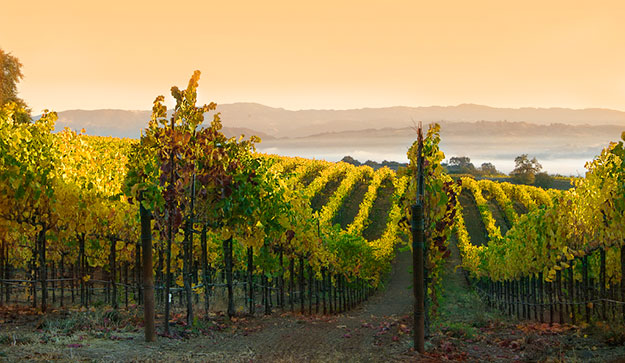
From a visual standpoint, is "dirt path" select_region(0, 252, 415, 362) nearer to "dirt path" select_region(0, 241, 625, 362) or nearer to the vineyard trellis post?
"dirt path" select_region(0, 241, 625, 362)

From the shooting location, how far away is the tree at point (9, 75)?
59.8 metres

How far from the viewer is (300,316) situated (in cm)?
1759

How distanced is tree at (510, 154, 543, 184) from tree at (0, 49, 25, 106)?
92.7 metres

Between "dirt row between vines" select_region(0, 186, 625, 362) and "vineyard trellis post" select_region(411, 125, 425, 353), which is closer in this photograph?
"dirt row between vines" select_region(0, 186, 625, 362)

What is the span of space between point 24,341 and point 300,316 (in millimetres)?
8615

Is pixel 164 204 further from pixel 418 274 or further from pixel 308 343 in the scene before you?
pixel 418 274

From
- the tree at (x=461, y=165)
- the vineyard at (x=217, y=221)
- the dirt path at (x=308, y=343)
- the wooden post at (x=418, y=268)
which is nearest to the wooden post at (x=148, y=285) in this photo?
the vineyard at (x=217, y=221)

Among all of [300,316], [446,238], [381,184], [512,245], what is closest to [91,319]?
[300,316]

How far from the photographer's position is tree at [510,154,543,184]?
4699 inches

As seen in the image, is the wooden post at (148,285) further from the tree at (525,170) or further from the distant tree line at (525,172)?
the tree at (525,170)

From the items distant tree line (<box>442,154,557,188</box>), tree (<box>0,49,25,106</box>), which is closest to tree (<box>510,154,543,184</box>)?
distant tree line (<box>442,154,557,188</box>)

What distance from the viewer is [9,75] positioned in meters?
60.9

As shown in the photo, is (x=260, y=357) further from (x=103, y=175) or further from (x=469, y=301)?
(x=469, y=301)

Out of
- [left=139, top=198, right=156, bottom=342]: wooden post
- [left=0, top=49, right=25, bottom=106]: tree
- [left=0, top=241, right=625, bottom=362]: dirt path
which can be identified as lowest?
[left=0, top=241, right=625, bottom=362]: dirt path
